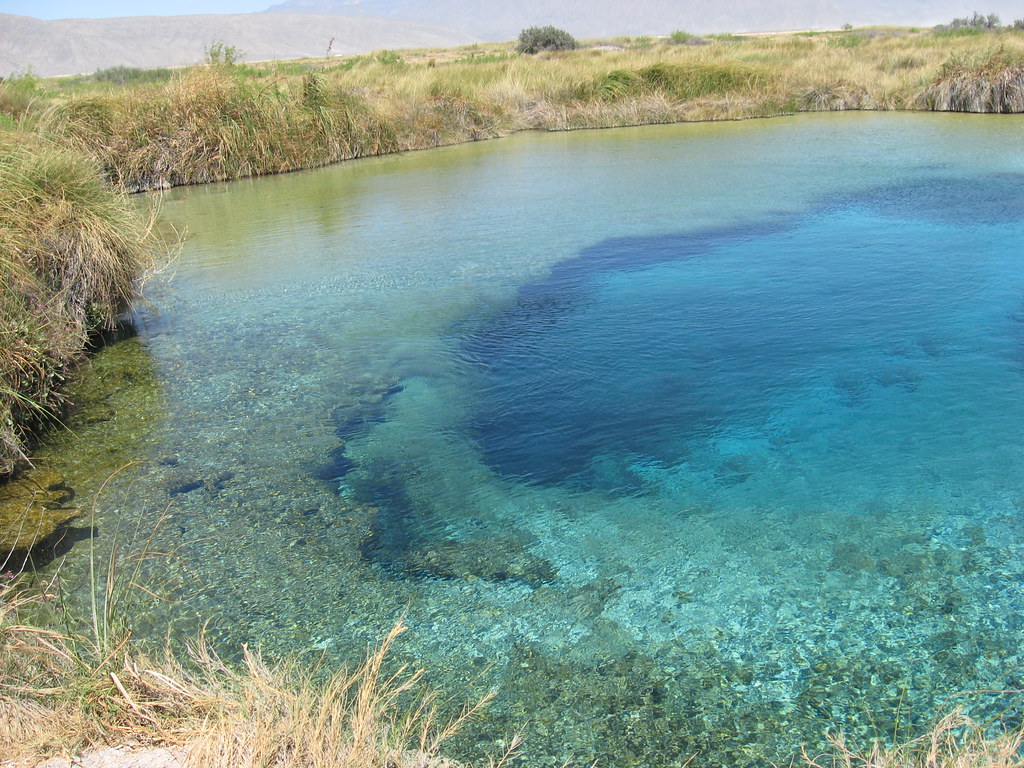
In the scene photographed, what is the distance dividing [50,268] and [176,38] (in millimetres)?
115955

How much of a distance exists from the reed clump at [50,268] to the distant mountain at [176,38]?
7880 centimetres

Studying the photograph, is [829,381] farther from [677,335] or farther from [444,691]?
[444,691]

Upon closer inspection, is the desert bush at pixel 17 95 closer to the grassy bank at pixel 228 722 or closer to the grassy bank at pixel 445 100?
the grassy bank at pixel 445 100

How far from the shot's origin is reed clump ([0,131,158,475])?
156 inches

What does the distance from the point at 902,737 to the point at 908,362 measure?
9.27 feet

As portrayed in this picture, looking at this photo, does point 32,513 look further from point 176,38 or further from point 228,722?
point 176,38

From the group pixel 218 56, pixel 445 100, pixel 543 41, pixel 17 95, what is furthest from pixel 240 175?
pixel 543 41

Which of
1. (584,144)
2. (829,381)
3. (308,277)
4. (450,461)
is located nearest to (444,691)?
(450,461)

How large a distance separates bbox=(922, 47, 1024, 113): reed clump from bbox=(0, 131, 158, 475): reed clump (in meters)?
13.7

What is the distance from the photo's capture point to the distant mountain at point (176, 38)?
288 feet

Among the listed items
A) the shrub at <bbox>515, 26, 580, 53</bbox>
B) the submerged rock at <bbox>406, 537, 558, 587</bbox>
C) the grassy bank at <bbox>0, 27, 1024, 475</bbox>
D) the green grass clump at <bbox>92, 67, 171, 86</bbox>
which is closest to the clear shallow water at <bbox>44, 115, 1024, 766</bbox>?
the submerged rock at <bbox>406, 537, 558, 587</bbox>

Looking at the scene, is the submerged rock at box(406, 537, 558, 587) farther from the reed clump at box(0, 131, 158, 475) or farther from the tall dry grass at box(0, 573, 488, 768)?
the reed clump at box(0, 131, 158, 475)

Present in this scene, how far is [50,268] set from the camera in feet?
15.8

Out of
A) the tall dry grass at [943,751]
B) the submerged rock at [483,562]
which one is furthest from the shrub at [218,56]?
the tall dry grass at [943,751]
